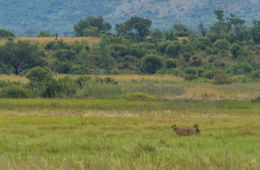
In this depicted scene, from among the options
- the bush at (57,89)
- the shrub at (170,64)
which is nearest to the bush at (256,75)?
the shrub at (170,64)

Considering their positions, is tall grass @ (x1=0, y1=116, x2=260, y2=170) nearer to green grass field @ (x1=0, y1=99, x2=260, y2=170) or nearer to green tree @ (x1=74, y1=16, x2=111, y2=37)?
green grass field @ (x1=0, y1=99, x2=260, y2=170)

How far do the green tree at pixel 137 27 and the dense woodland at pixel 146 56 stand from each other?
0.70 ft

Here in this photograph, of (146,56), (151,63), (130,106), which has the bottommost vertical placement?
(130,106)

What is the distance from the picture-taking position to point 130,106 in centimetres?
2364

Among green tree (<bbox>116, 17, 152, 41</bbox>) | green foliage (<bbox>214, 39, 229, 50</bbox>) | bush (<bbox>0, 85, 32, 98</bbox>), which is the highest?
green tree (<bbox>116, 17, 152, 41</bbox>)

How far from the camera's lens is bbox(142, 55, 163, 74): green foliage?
57.7 metres

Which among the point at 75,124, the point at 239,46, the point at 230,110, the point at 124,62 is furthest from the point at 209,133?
the point at 239,46

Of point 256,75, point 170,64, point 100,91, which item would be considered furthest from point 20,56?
point 256,75

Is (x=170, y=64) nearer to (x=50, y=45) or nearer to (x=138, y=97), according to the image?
(x=50, y=45)

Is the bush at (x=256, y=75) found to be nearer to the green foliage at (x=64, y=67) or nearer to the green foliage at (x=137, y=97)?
the green foliage at (x=64, y=67)

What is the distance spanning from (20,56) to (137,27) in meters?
28.5

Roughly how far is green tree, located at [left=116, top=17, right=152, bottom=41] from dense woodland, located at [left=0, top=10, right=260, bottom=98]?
0.70ft

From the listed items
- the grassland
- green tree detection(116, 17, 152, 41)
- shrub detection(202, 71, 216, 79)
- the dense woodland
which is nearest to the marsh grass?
the grassland

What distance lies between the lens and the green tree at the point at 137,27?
78.1m
